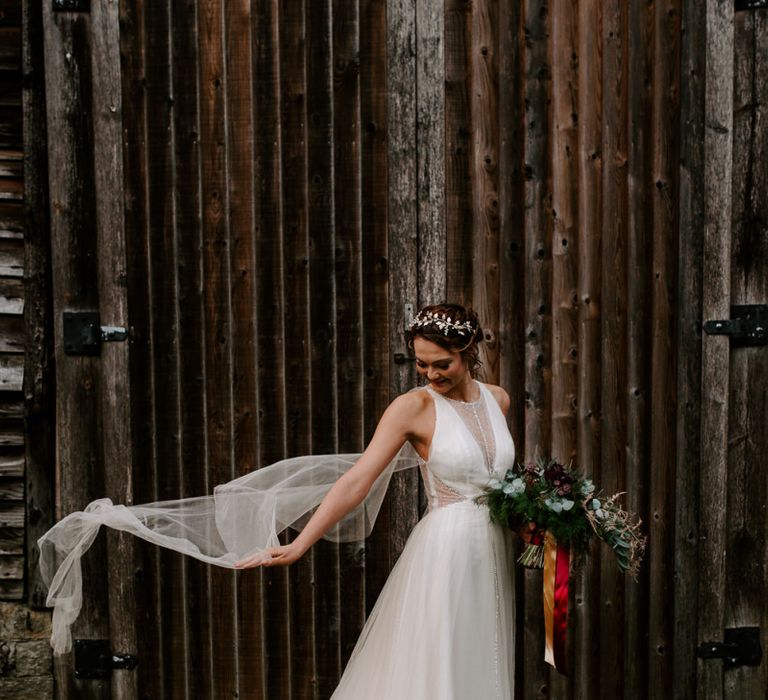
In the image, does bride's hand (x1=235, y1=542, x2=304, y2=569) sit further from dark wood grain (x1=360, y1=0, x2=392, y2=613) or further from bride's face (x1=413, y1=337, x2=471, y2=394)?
dark wood grain (x1=360, y1=0, x2=392, y2=613)

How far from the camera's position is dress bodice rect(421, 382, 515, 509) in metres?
3.14

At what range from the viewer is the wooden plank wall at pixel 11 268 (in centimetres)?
397

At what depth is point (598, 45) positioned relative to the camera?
390cm

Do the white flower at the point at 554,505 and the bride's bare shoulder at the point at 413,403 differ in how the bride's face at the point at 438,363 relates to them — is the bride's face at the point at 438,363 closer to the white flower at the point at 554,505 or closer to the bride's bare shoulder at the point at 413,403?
the bride's bare shoulder at the point at 413,403

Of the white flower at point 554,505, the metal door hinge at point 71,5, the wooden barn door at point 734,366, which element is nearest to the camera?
the white flower at point 554,505

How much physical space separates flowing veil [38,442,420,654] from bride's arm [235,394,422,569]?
0.49 feet

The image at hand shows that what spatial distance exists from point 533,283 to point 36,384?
7.86 feet

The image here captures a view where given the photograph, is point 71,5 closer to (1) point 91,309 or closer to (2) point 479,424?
(1) point 91,309


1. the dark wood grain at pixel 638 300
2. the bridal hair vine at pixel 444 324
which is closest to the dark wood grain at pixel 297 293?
the bridal hair vine at pixel 444 324

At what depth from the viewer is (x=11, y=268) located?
3.99m

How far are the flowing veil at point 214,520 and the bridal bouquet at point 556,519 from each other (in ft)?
1.81

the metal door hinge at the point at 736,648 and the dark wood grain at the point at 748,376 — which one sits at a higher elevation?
the dark wood grain at the point at 748,376

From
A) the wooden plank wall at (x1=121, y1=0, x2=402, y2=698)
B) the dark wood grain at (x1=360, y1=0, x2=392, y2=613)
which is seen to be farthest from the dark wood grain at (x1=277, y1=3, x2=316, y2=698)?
the dark wood grain at (x1=360, y1=0, x2=392, y2=613)

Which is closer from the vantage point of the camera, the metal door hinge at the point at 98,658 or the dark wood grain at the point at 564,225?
the dark wood grain at the point at 564,225
